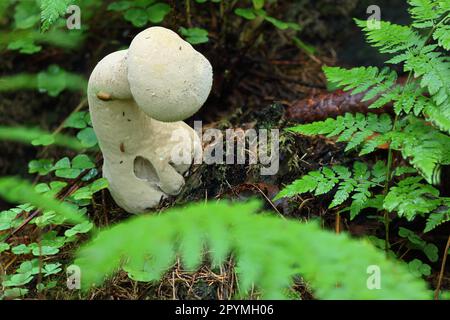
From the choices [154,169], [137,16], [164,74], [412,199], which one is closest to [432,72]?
[412,199]

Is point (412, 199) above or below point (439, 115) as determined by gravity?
below

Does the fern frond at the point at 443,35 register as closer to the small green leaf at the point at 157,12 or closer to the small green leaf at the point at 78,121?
the small green leaf at the point at 157,12

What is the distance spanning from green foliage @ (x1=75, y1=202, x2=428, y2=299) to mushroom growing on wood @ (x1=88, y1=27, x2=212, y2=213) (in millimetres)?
610

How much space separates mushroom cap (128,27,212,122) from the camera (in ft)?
6.66

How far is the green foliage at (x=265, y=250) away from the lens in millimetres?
1480

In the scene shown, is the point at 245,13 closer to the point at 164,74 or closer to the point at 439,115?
the point at 164,74

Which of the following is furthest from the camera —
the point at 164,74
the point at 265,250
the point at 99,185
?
the point at 99,185

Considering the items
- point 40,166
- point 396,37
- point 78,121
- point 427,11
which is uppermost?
point 427,11

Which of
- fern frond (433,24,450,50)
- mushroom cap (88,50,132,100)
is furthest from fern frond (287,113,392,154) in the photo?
mushroom cap (88,50,132,100)

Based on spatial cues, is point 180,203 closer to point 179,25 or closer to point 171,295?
point 171,295

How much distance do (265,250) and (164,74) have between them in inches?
33.6

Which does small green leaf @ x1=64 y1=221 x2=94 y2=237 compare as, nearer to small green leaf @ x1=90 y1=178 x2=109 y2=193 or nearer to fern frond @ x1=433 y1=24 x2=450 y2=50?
small green leaf @ x1=90 y1=178 x2=109 y2=193

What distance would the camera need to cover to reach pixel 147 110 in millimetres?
2104

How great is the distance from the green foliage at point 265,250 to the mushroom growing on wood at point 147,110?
61 centimetres
